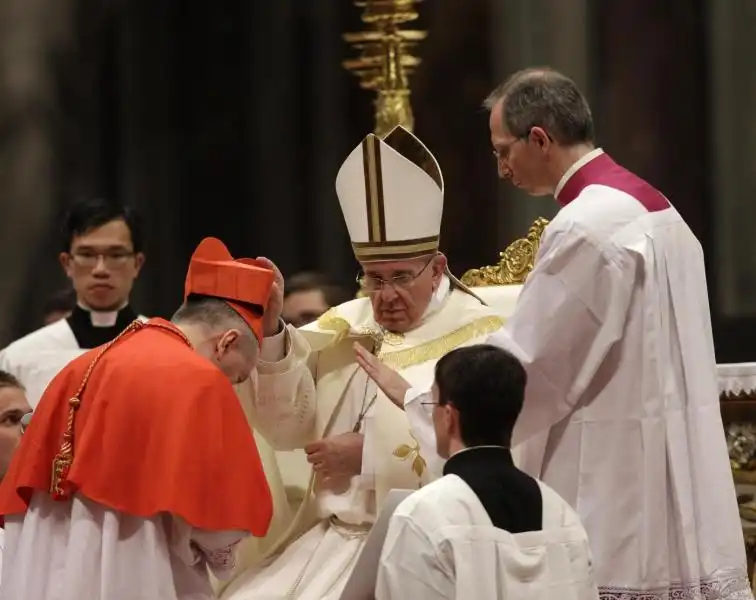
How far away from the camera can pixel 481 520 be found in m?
3.78

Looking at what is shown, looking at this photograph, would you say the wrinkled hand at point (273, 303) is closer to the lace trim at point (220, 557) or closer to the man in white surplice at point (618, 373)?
the man in white surplice at point (618, 373)

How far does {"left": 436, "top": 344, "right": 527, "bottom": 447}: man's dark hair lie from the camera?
3863 millimetres

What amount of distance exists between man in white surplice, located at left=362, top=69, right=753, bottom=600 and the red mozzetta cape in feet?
1.92

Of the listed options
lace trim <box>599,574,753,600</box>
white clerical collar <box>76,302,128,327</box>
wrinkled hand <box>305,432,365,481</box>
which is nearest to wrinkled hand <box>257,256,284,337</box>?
wrinkled hand <box>305,432,365,481</box>

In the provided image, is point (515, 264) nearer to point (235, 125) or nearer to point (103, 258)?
point (103, 258)

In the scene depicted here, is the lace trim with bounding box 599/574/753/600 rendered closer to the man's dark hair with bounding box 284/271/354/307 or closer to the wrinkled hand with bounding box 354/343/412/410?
the wrinkled hand with bounding box 354/343/412/410

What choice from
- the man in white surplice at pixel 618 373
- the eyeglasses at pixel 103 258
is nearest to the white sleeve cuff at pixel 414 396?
the man in white surplice at pixel 618 373

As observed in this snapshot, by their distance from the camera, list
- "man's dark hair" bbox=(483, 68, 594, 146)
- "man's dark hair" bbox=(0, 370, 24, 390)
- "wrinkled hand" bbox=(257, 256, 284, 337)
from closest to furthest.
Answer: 1. "man's dark hair" bbox=(483, 68, 594, 146)
2. "wrinkled hand" bbox=(257, 256, 284, 337)
3. "man's dark hair" bbox=(0, 370, 24, 390)

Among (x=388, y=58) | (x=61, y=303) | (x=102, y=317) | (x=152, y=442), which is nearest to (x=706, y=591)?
(x=152, y=442)

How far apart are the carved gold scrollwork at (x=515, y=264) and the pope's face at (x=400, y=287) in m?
0.62

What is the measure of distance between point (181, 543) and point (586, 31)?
17.1ft

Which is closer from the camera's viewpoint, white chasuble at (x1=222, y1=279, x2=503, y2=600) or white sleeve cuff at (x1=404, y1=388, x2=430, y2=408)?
white sleeve cuff at (x1=404, y1=388, x2=430, y2=408)

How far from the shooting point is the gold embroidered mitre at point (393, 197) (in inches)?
224

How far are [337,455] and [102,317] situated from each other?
2385 mm
